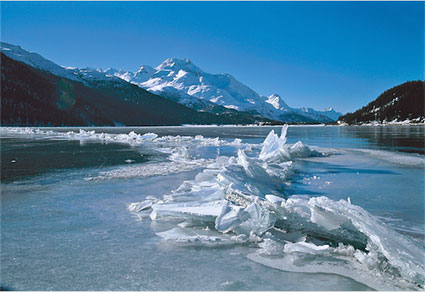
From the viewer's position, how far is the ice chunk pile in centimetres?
339

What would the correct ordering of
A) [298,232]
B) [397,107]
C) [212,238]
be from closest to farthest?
[212,238] → [298,232] → [397,107]

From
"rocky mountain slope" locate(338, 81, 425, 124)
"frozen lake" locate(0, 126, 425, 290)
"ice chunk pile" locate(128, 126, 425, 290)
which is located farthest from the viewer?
"rocky mountain slope" locate(338, 81, 425, 124)

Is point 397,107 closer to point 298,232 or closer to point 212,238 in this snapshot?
point 298,232

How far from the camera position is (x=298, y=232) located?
466 cm

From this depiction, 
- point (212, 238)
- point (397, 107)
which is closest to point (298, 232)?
point (212, 238)

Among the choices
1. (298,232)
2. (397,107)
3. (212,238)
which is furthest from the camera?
(397,107)

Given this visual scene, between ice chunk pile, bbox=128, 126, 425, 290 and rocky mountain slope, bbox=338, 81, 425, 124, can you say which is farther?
rocky mountain slope, bbox=338, 81, 425, 124

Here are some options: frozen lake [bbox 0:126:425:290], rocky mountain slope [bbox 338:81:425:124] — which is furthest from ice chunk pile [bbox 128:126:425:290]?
rocky mountain slope [bbox 338:81:425:124]

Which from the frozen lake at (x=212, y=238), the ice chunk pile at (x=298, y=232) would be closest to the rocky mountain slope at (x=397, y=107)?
the frozen lake at (x=212, y=238)

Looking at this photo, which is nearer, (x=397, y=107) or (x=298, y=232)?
(x=298, y=232)

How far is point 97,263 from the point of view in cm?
358

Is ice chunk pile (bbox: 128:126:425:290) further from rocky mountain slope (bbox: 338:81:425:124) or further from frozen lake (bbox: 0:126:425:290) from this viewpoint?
rocky mountain slope (bbox: 338:81:425:124)

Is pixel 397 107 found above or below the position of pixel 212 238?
above

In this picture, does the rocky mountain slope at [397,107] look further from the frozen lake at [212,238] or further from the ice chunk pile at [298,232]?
the ice chunk pile at [298,232]
